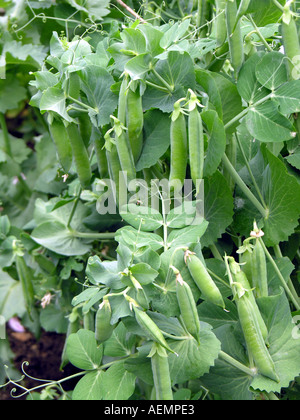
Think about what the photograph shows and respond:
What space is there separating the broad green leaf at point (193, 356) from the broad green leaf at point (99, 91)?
367mm

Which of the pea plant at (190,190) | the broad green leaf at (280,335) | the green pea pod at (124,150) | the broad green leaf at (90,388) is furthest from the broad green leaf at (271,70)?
the broad green leaf at (90,388)

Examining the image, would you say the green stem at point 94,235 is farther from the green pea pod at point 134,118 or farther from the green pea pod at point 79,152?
the green pea pod at point 134,118

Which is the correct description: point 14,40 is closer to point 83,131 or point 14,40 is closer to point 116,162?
point 83,131

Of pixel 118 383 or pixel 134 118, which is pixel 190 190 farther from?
pixel 118 383

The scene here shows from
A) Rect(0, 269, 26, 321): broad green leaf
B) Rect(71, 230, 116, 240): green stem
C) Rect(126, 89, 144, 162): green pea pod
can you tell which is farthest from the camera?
Rect(0, 269, 26, 321): broad green leaf

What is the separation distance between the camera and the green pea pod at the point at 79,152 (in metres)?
0.86

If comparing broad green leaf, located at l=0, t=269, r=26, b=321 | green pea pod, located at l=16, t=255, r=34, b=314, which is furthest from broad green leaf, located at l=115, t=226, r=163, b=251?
broad green leaf, located at l=0, t=269, r=26, b=321

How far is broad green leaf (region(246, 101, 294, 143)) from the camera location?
2.59ft

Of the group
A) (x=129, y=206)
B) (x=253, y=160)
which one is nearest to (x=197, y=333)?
(x=129, y=206)

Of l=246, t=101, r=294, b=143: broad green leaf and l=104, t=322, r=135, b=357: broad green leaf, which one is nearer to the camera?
l=246, t=101, r=294, b=143: broad green leaf

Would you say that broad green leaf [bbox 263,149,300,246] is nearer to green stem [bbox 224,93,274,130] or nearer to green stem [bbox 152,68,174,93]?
green stem [bbox 224,93,274,130]

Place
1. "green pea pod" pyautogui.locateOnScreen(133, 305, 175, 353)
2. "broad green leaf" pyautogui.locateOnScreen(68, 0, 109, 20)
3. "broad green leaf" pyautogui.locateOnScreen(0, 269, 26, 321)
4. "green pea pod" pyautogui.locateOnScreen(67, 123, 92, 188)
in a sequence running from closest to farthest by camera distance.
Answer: "green pea pod" pyautogui.locateOnScreen(133, 305, 175, 353) → "green pea pod" pyautogui.locateOnScreen(67, 123, 92, 188) → "broad green leaf" pyautogui.locateOnScreen(68, 0, 109, 20) → "broad green leaf" pyautogui.locateOnScreen(0, 269, 26, 321)

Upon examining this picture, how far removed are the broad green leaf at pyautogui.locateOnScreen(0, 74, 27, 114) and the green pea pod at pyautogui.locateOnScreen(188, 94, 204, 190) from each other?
104cm

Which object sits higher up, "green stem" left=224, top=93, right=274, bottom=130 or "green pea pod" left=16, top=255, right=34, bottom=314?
"green stem" left=224, top=93, right=274, bottom=130
